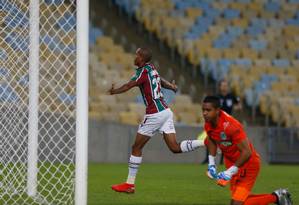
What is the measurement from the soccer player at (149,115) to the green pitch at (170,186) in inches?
14.2

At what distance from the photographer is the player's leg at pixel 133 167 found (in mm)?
10531

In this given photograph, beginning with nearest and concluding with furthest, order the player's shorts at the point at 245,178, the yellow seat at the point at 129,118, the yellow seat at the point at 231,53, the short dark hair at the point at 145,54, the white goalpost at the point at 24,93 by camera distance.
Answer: the player's shorts at the point at 245,178 → the white goalpost at the point at 24,93 → the short dark hair at the point at 145,54 → the yellow seat at the point at 129,118 → the yellow seat at the point at 231,53

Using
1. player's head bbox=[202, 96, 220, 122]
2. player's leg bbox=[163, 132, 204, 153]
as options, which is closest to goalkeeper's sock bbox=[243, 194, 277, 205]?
player's head bbox=[202, 96, 220, 122]

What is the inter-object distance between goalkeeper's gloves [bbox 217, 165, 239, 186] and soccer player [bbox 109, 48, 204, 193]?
224 centimetres

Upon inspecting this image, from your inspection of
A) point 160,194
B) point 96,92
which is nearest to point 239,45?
point 96,92

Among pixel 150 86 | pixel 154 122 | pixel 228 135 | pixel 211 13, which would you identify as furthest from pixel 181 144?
pixel 211 13

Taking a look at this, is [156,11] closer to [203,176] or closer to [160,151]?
[160,151]

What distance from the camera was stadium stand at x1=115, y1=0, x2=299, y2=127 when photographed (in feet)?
74.4

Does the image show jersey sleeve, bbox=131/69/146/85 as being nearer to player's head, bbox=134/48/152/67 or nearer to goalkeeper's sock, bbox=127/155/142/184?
player's head, bbox=134/48/152/67

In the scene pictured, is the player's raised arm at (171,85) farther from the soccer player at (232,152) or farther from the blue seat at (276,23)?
the blue seat at (276,23)

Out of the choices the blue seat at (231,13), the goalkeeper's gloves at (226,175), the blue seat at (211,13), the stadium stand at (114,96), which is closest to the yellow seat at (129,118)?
the stadium stand at (114,96)

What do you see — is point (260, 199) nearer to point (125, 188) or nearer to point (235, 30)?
point (125, 188)

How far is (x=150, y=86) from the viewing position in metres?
10.7

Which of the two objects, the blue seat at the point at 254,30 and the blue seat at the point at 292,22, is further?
the blue seat at the point at 292,22
